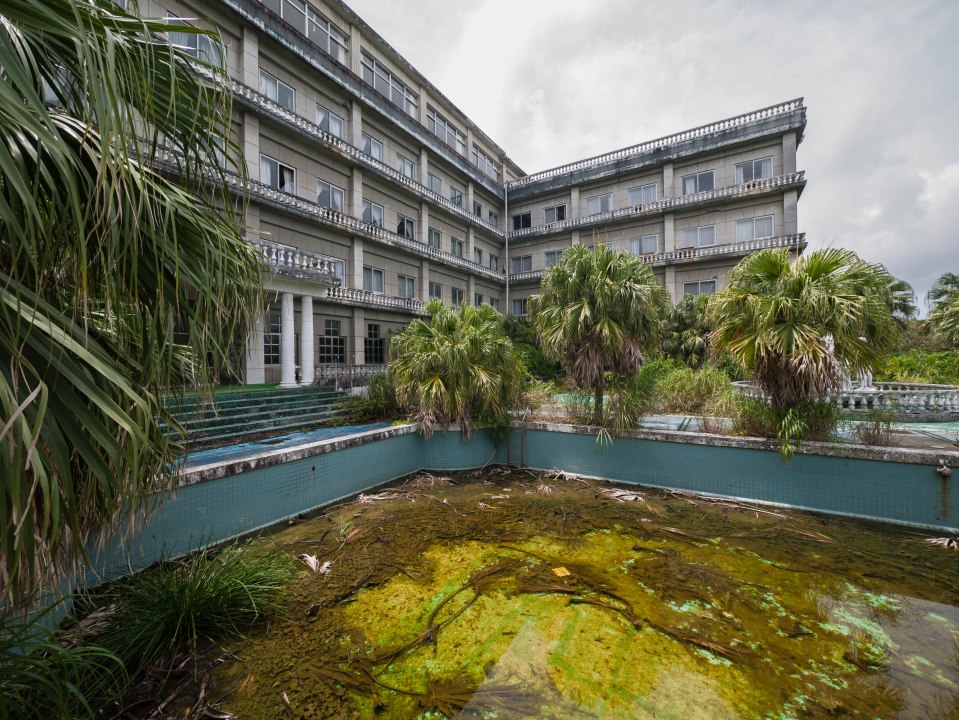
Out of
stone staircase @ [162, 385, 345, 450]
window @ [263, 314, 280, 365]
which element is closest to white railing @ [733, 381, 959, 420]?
stone staircase @ [162, 385, 345, 450]

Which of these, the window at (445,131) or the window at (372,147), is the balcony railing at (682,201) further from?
the window at (372,147)

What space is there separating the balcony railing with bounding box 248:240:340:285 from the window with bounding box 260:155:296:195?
2936 mm

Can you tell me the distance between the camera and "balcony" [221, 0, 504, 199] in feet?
43.7

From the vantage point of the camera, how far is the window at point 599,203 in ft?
76.8

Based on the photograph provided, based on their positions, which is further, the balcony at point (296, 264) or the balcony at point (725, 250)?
the balcony at point (725, 250)

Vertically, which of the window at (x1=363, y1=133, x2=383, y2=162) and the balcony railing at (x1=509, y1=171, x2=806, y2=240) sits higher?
the window at (x1=363, y1=133, x2=383, y2=162)

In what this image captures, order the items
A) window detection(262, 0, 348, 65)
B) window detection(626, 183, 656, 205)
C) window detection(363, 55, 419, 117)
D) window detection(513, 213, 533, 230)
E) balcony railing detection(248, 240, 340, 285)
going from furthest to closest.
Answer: window detection(513, 213, 533, 230), window detection(626, 183, 656, 205), window detection(363, 55, 419, 117), window detection(262, 0, 348, 65), balcony railing detection(248, 240, 340, 285)

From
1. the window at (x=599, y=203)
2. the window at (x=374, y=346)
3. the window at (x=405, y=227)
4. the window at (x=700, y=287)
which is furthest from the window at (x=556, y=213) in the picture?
the window at (x=374, y=346)

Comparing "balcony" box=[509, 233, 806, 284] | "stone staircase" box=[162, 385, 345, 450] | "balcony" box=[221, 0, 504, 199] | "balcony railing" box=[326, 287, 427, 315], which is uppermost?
"balcony" box=[221, 0, 504, 199]

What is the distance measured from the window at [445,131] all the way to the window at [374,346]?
11706 mm

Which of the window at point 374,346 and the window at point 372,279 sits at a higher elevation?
the window at point 372,279

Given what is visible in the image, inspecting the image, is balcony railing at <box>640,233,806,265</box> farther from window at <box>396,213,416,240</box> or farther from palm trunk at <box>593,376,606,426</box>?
palm trunk at <box>593,376,606,426</box>

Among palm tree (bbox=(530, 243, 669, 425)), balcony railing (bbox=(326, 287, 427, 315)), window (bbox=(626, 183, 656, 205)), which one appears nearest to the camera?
palm tree (bbox=(530, 243, 669, 425))

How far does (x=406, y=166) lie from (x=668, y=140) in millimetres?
14011
